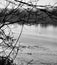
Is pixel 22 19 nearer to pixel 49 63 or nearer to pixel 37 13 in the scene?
pixel 37 13

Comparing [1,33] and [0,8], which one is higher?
[0,8]

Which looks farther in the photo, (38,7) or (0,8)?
(0,8)

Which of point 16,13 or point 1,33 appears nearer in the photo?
point 16,13

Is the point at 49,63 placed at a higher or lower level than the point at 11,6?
lower

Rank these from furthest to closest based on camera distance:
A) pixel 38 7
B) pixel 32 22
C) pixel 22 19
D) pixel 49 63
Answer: pixel 49 63
pixel 32 22
pixel 22 19
pixel 38 7

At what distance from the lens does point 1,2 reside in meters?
2.82

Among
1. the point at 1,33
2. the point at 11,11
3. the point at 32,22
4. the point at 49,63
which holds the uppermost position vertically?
the point at 11,11

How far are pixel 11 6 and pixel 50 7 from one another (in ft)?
1.97

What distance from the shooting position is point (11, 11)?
2711 mm

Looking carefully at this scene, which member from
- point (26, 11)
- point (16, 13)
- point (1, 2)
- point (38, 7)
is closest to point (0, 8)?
point (1, 2)

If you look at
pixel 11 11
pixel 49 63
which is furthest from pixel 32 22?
pixel 49 63

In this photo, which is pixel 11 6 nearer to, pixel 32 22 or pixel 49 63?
pixel 32 22

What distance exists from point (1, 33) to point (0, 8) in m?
0.43

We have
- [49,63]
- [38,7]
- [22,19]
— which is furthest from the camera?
[49,63]
